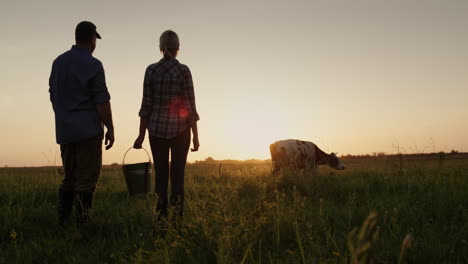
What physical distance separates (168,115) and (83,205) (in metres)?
1.56

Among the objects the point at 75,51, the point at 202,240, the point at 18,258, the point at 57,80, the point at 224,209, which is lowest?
the point at 18,258

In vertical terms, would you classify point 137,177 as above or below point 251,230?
above

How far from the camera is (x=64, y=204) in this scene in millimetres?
4961

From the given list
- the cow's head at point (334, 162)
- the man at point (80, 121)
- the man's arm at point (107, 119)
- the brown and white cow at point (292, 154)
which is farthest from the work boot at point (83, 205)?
the cow's head at point (334, 162)

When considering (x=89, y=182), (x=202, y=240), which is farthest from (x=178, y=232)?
(x=89, y=182)

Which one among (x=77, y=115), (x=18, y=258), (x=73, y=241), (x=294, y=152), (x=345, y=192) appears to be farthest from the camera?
(x=294, y=152)

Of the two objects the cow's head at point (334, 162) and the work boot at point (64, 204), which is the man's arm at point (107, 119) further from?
the cow's head at point (334, 162)

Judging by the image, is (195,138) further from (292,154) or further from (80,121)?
(292,154)

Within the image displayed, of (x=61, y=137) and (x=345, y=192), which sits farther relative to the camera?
(x=345, y=192)

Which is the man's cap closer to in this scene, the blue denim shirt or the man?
the man

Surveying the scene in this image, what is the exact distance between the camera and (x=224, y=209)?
280cm

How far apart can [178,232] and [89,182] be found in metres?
1.99

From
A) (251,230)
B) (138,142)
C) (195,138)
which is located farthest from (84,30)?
(251,230)

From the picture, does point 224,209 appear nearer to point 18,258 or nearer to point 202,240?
point 202,240
